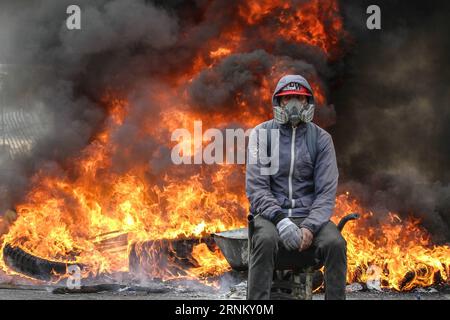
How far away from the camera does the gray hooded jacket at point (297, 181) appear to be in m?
4.93

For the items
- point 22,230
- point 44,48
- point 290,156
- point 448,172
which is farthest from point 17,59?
point 448,172

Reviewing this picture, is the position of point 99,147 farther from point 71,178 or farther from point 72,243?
point 72,243

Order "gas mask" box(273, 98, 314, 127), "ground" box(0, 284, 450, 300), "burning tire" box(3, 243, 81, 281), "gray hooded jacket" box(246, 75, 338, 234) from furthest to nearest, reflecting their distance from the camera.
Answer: "burning tire" box(3, 243, 81, 281), "ground" box(0, 284, 450, 300), "gas mask" box(273, 98, 314, 127), "gray hooded jacket" box(246, 75, 338, 234)

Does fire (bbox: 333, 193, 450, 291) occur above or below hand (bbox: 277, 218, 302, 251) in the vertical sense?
below

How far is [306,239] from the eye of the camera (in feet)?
15.3

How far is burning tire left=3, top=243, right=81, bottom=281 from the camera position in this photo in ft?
29.2

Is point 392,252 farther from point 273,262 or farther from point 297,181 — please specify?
point 273,262

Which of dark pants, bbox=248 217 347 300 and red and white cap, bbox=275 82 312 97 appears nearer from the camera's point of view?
dark pants, bbox=248 217 347 300

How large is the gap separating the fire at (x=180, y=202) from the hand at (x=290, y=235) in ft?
14.2

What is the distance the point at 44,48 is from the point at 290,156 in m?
7.90

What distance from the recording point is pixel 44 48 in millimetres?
11406

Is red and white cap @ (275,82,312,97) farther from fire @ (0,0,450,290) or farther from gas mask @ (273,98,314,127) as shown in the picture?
fire @ (0,0,450,290)

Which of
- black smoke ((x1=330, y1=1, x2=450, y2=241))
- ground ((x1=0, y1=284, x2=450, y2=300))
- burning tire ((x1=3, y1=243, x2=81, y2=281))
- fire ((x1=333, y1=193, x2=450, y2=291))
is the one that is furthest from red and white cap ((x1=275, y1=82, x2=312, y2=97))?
black smoke ((x1=330, y1=1, x2=450, y2=241))

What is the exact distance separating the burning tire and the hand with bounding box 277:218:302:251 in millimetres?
5217
